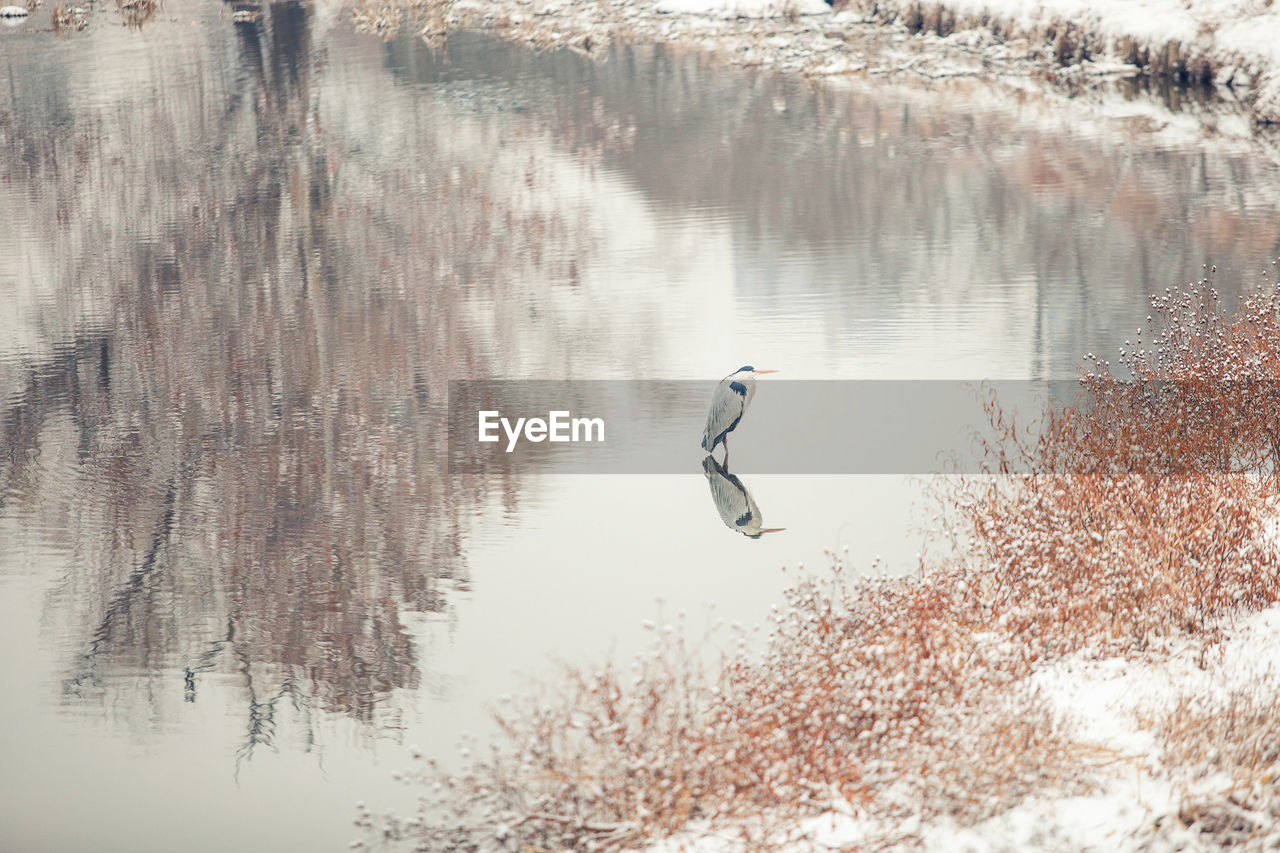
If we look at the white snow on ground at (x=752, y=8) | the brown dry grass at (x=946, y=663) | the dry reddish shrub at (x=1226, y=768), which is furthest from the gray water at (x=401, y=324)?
the dry reddish shrub at (x=1226, y=768)

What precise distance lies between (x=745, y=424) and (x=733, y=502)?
0.62 meters

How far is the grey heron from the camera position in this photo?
5184mm

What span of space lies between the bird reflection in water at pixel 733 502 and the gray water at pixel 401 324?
0.20ft

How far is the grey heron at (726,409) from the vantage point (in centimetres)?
518

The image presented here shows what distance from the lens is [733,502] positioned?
190 inches

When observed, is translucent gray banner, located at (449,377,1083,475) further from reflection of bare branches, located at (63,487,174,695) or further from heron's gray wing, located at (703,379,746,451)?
reflection of bare branches, located at (63,487,174,695)

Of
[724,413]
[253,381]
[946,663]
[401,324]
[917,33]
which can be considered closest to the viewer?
[946,663]

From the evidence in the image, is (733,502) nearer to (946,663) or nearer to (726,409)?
(726,409)

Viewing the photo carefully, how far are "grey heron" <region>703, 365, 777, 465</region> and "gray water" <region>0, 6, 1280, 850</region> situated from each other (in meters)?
0.27

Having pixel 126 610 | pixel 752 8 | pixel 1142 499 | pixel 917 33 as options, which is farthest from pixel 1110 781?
pixel 752 8

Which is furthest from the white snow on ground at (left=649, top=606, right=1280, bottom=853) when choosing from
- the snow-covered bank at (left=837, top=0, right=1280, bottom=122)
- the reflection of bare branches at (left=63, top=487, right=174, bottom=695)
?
the snow-covered bank at (left=837, top=0, right=1280, bottom=122)

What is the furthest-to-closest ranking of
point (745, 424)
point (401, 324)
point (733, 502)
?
point (401, 324), point (745, 424), point (733, 502)

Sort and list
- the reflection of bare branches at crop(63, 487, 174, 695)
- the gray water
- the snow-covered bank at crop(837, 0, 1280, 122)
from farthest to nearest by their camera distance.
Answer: the snow-covered bank at crop(837, 0, 1280, 122) < the reflection of bare branches at crop(63, 487, 174, 695) < the gray water

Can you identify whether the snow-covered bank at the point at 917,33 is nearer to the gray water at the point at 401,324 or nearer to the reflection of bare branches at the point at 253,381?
the gray water at the point at 401,324
